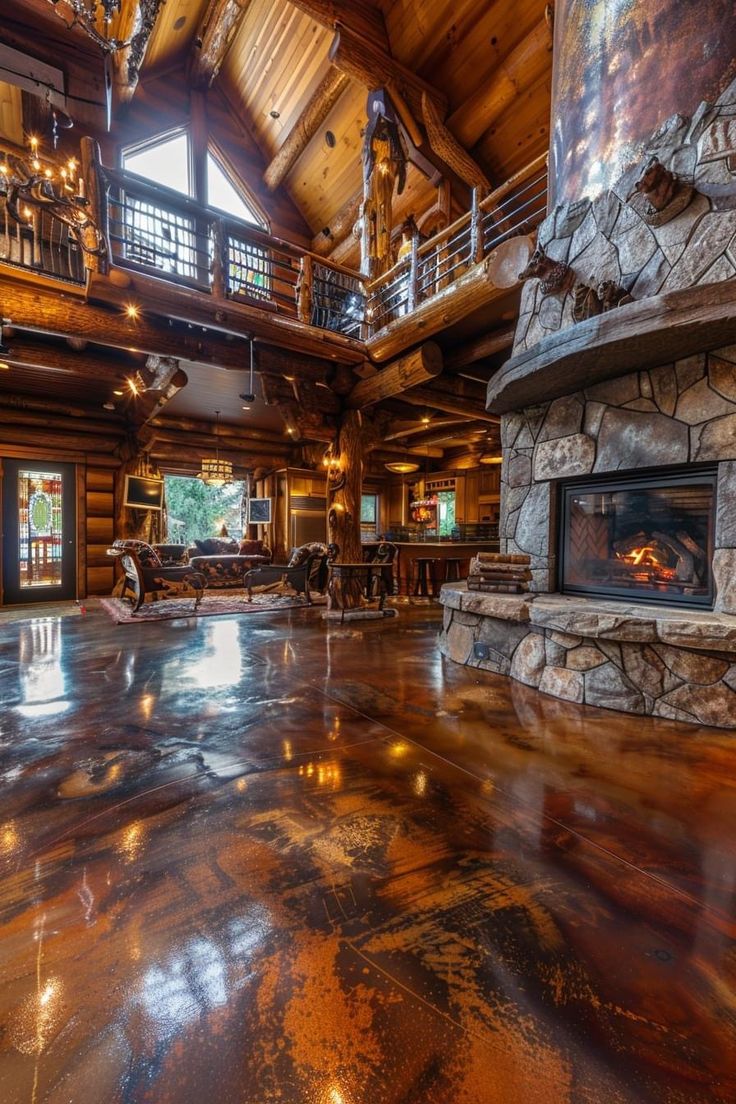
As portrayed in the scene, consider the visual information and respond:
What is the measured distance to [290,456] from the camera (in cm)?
1102

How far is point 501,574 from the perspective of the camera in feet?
11.7

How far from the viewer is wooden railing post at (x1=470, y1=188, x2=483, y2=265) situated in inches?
178

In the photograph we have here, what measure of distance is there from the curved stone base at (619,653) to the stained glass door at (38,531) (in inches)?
317

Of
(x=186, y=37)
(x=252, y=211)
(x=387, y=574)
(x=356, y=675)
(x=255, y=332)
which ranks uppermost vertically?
(x=186, y=37)

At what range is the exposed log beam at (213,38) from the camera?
6.64 m

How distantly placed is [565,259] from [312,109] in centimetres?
703

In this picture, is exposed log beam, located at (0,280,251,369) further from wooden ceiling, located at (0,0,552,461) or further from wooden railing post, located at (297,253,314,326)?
wooden ceiling, located at (0,0,552,461)

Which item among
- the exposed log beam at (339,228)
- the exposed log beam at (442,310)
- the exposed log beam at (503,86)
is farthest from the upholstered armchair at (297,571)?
the exposed log beam at (503,86)

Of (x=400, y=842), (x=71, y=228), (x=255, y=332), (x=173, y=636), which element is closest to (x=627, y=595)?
(x=400, y=842)

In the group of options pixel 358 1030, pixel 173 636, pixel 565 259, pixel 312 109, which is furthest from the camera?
pixel 312 109

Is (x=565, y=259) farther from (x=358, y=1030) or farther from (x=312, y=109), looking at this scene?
(x=312, y=109)

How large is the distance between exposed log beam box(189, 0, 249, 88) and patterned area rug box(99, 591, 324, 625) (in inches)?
341

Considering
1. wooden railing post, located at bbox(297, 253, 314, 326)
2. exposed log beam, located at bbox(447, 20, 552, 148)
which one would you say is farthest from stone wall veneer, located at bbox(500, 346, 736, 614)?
exposed log beam, located at bbox(447, 20, 552, 148)

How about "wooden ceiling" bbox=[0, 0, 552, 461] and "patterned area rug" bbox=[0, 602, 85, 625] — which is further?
"patterned area rug" bbox=[0, 602, 85, 625]
